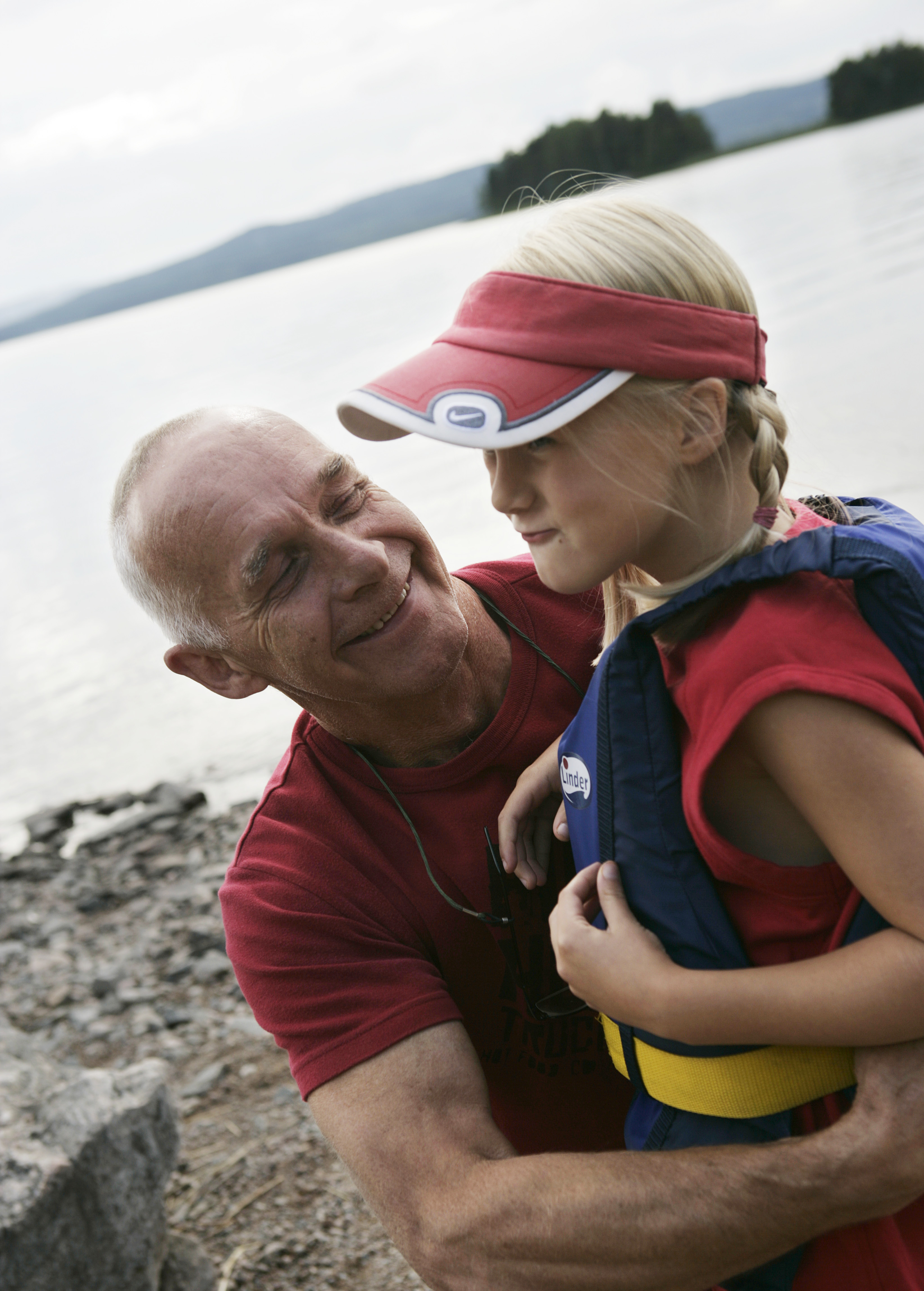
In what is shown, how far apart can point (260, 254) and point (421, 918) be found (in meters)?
192

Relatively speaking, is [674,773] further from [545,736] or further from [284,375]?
[284,375]

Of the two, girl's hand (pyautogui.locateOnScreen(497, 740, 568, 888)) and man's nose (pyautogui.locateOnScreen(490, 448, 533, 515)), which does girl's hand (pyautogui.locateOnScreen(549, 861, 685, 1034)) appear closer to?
girl's hand (pyautogui.locateOnScreen(497, 740, 568, 888))

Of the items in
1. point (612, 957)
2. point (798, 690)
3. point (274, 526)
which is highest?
point (274, 526)

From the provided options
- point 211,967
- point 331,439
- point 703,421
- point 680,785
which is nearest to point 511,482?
point 703,421

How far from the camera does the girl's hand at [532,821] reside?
212 centimetres

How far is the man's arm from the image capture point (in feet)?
5.12

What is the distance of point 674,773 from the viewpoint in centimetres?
161

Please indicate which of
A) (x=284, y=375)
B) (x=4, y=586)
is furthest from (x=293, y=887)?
(x=284, y=375)

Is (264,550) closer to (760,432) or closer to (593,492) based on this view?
(593,492)

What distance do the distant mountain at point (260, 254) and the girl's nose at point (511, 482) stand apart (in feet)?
529

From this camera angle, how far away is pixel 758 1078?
1611 millimetres

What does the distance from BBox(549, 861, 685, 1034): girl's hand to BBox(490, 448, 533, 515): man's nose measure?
22.9 inches

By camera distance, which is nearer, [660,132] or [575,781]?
[575,781]

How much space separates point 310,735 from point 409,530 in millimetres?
506
